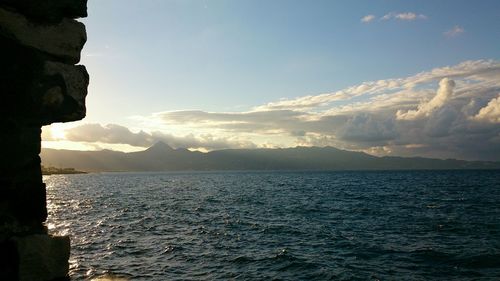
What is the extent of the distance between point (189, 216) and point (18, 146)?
4942cm

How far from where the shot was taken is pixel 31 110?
33.7ft

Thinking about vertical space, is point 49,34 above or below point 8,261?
above

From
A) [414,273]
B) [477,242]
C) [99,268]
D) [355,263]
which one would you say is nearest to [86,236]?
[99,268]

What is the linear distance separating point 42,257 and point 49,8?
671cm

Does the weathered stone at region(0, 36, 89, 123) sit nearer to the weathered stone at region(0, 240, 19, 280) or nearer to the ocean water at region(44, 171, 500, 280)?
the weathered stone at region(0, 240, 19, 280)

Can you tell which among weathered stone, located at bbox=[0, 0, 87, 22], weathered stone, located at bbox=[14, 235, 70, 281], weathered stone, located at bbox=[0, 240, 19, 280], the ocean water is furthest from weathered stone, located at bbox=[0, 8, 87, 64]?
the ocean water

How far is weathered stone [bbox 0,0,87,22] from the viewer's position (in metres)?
10.3

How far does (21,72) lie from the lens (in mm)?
10094

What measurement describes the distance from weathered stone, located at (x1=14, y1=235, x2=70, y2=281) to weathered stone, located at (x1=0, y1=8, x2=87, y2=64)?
506 centimetres

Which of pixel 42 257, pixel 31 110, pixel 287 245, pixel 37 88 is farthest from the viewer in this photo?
pixel 287 245

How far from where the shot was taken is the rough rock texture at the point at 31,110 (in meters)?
9.98

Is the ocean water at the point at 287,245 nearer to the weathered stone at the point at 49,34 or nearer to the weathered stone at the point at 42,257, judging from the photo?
the weathered stone at the point at 42,257

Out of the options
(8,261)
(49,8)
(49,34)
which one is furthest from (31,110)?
(8,261)

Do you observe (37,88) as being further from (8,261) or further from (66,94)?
(8,261)
